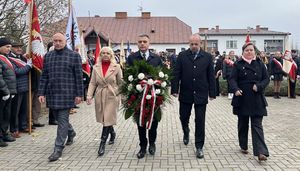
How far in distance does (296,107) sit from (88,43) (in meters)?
34.1

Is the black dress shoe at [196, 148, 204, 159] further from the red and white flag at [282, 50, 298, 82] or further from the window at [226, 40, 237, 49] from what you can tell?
the window at [226, 40, 237, 49]

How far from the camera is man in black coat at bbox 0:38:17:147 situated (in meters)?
7.19

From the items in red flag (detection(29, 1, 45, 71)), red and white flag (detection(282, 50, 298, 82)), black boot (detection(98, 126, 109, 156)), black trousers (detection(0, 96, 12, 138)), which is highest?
red flag (detection(29, 1, 45, 71))

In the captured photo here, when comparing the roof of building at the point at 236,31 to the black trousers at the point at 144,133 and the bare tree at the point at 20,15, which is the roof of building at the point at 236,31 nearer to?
the bare tree at the point at 20,15

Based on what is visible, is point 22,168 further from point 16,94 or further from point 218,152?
point 218,152

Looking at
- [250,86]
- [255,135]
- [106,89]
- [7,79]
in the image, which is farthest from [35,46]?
[255,135]

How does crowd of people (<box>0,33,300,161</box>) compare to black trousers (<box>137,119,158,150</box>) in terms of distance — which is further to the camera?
black trousers (<box>137,119,158,150</box>)

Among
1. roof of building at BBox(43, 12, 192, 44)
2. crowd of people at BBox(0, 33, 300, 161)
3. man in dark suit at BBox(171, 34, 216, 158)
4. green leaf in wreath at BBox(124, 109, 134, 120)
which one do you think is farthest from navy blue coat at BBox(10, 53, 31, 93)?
roof of building at BBox(43, 12, 192, 44)

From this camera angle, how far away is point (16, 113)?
26.2ft

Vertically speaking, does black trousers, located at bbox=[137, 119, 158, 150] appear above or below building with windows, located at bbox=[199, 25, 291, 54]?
below

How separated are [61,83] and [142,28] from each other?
4933 cm

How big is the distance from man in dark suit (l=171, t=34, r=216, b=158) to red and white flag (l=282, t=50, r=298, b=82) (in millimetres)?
9786

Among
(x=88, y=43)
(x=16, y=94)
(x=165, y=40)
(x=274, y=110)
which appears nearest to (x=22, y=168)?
(x=16, y=94)

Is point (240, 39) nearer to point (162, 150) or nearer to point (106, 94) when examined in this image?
point (162, 150)
